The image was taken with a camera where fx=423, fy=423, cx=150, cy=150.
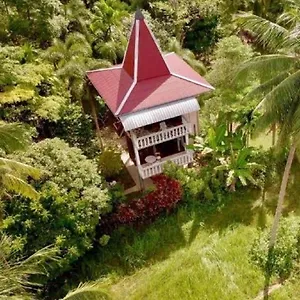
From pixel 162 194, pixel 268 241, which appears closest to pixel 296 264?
pixel 268 241

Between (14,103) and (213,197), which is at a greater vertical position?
(14,103)

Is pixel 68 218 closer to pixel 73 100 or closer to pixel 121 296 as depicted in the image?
pixel 121 296

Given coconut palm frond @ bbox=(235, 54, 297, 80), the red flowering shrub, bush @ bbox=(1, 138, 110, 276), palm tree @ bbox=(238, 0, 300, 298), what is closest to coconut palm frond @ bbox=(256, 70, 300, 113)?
palm tree @ bbox=(238, 0, 300, 298)

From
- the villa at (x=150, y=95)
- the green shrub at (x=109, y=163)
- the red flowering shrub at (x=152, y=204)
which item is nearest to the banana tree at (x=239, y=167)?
the villa at (x=150, y=95)

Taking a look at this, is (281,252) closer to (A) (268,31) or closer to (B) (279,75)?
(B) (279,75)

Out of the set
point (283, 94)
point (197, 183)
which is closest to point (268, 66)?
point (283, 94)

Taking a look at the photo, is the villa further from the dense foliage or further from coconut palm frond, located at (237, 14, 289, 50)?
coconut palm frond, located at (237, 14, 289, 50)
